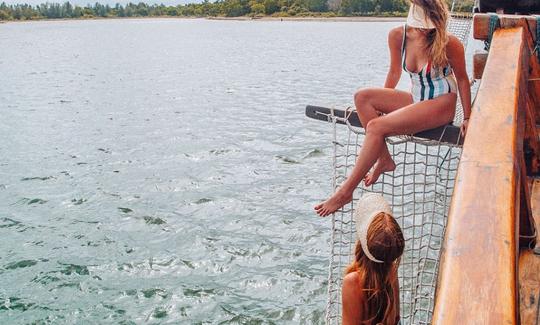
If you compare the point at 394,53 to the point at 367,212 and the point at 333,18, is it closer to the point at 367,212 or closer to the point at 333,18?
the point at 367,212

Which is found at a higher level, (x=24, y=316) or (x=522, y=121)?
(x=522, y=121)

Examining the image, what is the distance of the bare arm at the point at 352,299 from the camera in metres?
2.38

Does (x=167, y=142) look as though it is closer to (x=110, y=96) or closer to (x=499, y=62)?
(x=110, y=96)

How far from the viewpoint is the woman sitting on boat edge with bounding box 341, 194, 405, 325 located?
2146 mm

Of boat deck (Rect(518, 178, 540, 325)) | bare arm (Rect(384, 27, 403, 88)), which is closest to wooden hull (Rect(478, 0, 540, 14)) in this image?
bare arm (Rect(384, 27, 403, 88))

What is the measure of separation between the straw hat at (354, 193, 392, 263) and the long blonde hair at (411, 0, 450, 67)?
1.20 m

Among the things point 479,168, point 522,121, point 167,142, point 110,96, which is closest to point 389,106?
point 522,121

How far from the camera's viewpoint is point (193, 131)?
14.1 meters

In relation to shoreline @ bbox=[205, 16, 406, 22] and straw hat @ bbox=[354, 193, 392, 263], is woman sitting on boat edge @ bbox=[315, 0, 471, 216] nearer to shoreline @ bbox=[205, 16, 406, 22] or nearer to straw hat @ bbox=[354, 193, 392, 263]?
straw hat @ bbox=[354, 193, 392, 263]

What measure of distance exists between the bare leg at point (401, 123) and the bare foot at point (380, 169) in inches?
10.3

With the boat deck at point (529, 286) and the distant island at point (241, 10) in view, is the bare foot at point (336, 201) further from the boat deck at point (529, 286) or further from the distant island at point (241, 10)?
the distant island at point (241, 10)

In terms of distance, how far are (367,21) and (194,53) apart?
188 ft

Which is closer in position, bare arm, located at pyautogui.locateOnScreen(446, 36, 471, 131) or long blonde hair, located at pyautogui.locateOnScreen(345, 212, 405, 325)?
long blonde hair, located at pyautogui.locateOnScreen(345, 212, 405, 325)

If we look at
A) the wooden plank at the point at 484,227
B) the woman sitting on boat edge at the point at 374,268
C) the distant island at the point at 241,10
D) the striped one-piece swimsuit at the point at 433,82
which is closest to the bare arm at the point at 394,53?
the striped one-piece swimsuit at the point at 433,82
